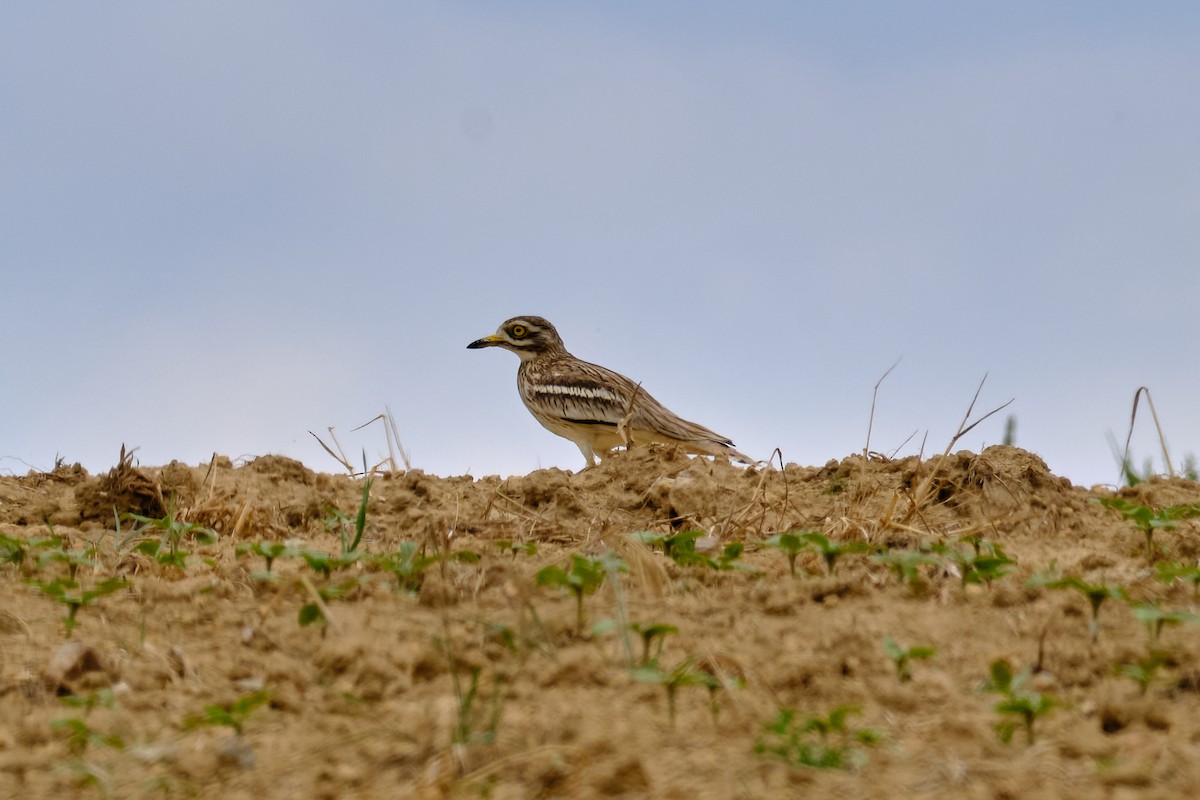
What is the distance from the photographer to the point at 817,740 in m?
2.82

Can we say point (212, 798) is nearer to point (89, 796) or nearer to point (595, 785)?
point (89, 796)

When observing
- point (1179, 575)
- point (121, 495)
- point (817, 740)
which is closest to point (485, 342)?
point (121, 495)

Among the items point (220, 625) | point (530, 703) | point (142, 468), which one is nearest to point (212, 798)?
point (530, 703)

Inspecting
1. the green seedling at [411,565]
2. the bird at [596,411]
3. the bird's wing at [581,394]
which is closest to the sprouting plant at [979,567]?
the green seedling at [411,565]

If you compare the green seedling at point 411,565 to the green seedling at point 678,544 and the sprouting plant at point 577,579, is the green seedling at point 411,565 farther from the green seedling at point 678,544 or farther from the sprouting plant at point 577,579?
the green seedling at point 678,544

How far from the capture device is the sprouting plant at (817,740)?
2.70 metres

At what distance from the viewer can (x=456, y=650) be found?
336 centimetres

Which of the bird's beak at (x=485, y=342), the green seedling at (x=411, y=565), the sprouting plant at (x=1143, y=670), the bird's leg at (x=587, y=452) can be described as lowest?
the sprouting plant at (x=1143, y=670)

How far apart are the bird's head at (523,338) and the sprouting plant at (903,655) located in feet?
33.1

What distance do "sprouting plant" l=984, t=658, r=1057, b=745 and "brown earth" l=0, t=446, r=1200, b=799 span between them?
3 centimetres

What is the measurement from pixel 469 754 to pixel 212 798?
1.80 feet

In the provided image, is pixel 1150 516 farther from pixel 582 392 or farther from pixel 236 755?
pixel 582 392

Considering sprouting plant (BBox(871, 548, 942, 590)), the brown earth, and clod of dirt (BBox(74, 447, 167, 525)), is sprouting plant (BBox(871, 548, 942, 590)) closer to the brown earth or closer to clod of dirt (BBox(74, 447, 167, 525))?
the brown earth

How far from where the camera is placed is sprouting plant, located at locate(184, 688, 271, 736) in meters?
2.95
